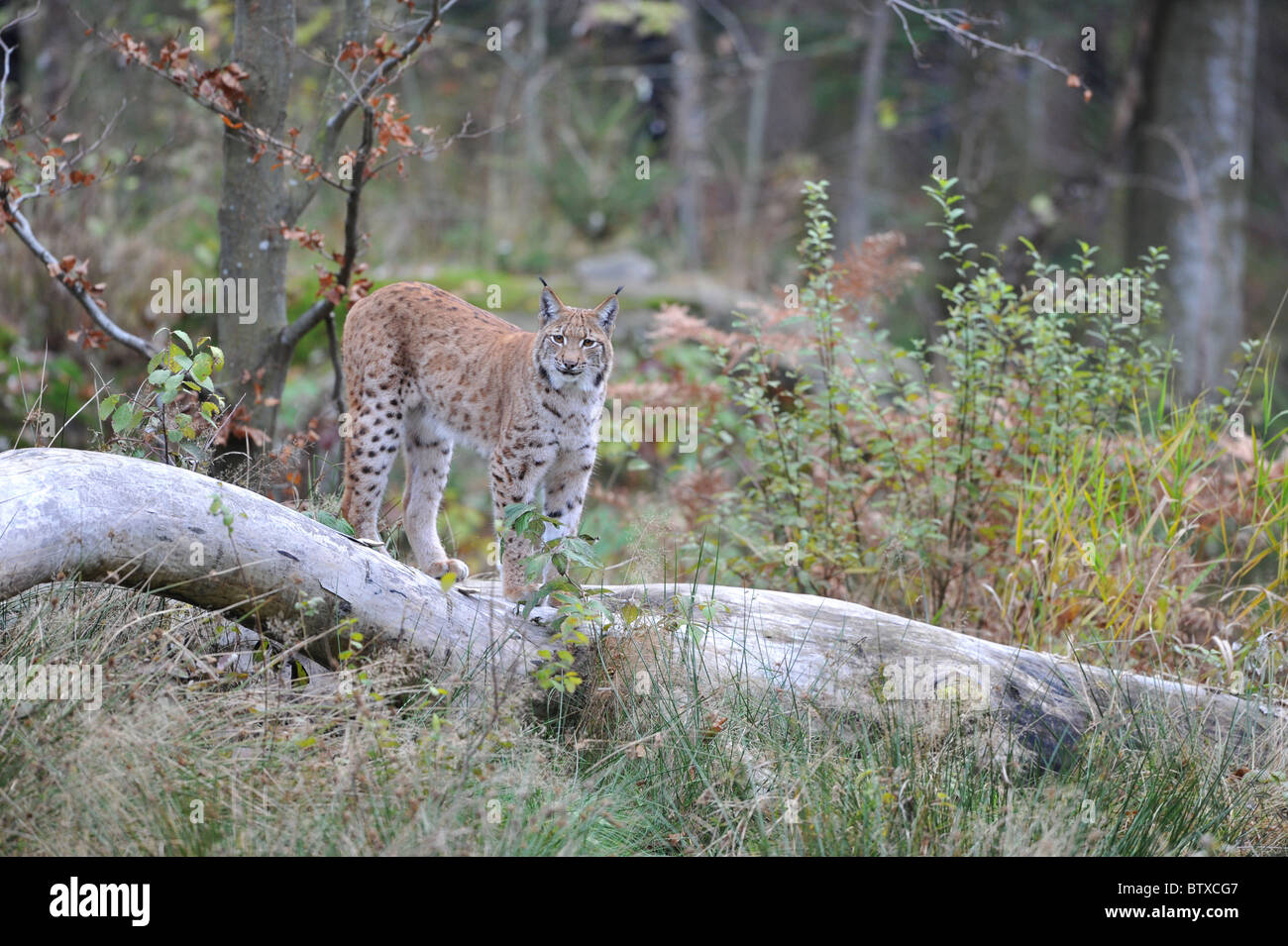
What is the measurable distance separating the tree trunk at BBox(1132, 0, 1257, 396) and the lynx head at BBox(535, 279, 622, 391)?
27.3ft

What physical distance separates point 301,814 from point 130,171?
10.8 meters

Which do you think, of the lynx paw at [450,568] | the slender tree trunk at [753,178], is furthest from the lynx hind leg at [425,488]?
the slender tree trunk at [753,178]

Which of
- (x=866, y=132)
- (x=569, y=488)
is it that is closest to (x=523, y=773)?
(x=569, y=488)

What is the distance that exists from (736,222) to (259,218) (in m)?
10.5

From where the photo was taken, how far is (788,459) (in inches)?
247

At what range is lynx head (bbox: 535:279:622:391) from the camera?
17.3ft

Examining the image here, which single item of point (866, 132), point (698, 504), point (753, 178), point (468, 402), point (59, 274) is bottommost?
point (698, 504)

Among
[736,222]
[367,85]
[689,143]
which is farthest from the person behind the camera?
[736,222]

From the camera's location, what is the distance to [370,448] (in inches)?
222

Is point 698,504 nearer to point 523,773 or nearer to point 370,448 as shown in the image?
point 370,448

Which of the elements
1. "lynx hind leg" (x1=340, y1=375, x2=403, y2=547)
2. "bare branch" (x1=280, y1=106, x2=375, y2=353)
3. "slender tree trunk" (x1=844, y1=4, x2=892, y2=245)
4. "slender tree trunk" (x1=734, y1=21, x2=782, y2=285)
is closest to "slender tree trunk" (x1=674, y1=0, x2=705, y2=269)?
"slender tree trunk" (x1=734, y1=21, x2=782, y2=285)
